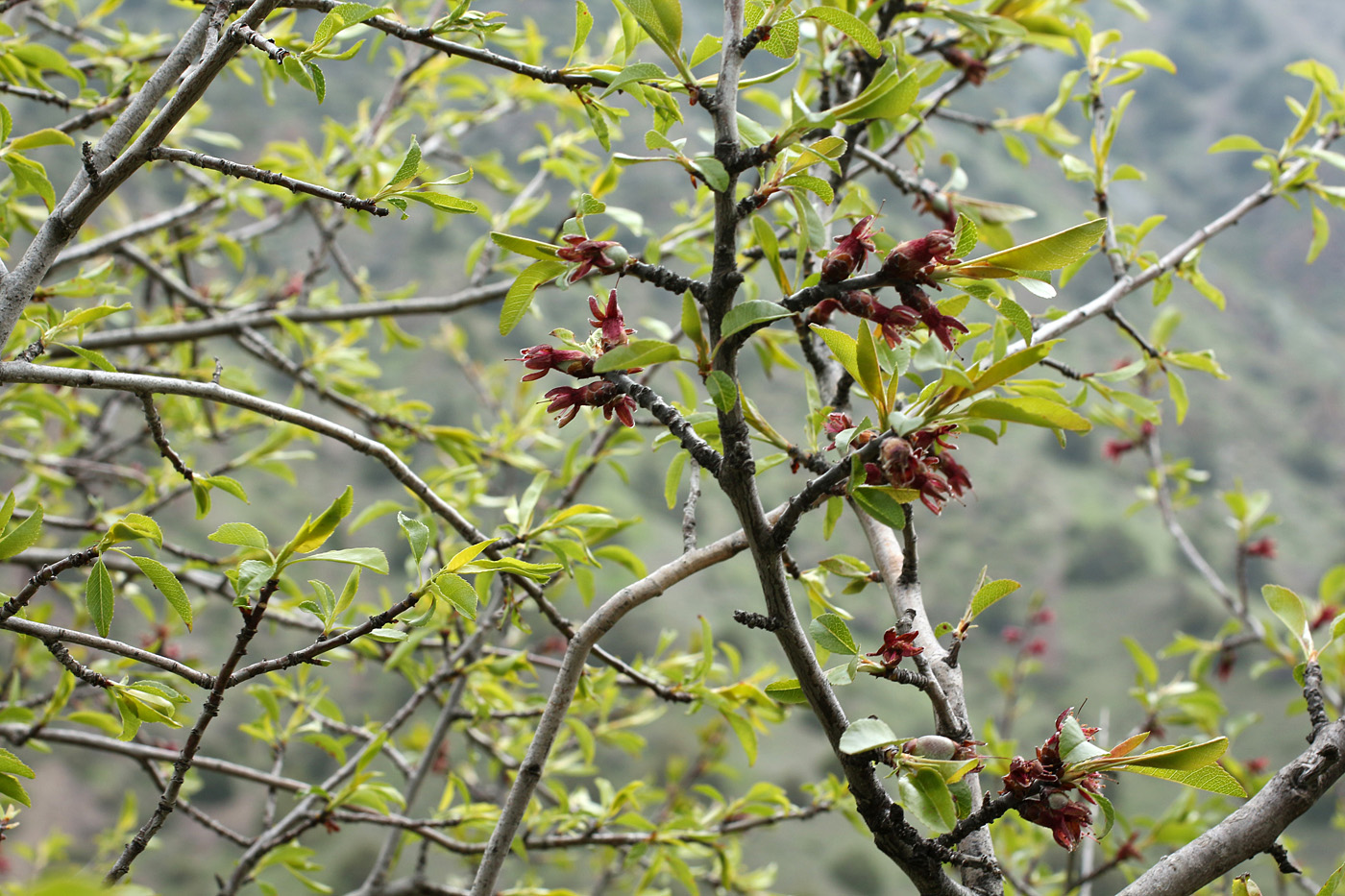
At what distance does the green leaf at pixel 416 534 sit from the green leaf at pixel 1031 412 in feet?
1.40

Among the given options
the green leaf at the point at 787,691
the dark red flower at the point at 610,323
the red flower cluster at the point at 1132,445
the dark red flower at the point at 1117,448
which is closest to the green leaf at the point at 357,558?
the dark red flower at the point at 610,323

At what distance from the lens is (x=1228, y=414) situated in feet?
33.0

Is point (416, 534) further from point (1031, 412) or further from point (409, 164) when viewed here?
point (1031, 412)

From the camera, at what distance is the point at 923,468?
1.82ft

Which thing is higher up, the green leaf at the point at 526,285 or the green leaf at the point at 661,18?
Answer: the green leaf at the point at 661,18

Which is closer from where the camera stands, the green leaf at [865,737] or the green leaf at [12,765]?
the green leaf at [865,737]

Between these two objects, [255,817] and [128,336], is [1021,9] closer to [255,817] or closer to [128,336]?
[128,336]

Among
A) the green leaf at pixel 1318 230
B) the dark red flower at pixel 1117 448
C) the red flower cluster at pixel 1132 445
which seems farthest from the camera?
the dark red flower at pixel 1117 448

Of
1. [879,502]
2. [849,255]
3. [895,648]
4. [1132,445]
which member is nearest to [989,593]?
[895,648]

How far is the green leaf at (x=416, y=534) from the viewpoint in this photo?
656 millimetres

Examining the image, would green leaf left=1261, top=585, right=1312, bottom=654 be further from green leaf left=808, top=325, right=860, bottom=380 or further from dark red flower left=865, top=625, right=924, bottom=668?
green leaf left=808, top=325, right=860, bottom=380

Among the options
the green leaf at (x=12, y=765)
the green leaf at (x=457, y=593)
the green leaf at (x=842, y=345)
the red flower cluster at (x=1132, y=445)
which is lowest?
the green leaf at (x=12, y=765)

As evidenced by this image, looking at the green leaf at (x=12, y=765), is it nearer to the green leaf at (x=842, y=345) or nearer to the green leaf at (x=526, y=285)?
the green leaf at (x=526, y=285)

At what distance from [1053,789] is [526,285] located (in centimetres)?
53
